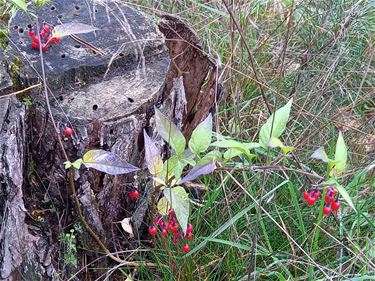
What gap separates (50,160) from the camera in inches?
59.4

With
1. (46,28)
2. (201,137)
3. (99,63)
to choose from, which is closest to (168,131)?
(201,137)

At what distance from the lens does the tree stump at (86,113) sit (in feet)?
4.78

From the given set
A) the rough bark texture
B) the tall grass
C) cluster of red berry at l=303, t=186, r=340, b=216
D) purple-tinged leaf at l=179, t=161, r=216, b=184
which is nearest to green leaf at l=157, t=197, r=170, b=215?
the tall grass

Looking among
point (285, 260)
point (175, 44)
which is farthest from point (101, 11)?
point (285, 260)

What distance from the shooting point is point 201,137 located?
1.15 m

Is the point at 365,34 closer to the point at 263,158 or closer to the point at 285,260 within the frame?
the point at 263,158

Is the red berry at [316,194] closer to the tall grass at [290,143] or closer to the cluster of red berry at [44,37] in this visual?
the tall grass at [290,143]

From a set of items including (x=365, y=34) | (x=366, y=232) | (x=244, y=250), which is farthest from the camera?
(x=365, y=34)

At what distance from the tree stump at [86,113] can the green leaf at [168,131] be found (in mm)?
297

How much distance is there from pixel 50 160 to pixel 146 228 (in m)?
0.39

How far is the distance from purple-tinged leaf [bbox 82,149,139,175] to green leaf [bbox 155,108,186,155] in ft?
0.34

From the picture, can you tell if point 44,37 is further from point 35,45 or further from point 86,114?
point 86,114

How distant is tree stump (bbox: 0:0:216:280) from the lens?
4.78 feet

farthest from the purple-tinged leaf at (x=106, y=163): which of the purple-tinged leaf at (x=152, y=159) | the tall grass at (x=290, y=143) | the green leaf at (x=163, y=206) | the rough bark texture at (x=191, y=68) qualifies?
the rough bark texture at (x=191, y=68)
